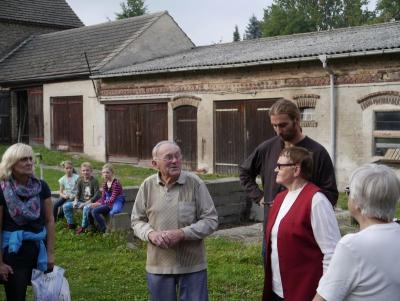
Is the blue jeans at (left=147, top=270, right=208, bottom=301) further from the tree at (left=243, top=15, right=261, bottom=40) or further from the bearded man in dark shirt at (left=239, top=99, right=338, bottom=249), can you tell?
the tree at (left=243, top=15, right=261, bottom=40)

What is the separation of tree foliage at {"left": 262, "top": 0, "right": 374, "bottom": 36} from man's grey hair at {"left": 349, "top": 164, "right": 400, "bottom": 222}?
56975 millimetres

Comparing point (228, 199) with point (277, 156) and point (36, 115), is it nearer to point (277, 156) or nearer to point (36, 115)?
point (277, 156)

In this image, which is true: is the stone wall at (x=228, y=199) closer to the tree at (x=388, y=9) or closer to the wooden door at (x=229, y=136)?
the wooden door at (x=229, y=136)

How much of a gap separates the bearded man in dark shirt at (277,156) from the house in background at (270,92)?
928cm

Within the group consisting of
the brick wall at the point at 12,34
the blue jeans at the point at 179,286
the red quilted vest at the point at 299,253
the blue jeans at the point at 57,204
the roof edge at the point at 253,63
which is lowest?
the blue jeans at the point at 57,204

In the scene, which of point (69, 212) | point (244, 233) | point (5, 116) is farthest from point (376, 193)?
point (5, 116)

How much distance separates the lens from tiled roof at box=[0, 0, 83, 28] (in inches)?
1128

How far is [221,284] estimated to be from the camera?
6211 millimetres

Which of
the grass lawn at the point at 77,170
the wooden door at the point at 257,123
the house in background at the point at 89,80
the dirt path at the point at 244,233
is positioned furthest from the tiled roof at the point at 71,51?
the dirt path at the point at 244,233

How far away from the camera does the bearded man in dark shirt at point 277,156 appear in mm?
4086

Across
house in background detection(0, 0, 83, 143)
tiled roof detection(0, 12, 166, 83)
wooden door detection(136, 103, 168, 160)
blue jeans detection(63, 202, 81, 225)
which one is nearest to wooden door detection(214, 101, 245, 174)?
wooden door detection(136, 103, 168, 160)

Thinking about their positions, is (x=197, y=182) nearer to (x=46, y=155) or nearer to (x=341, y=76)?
(x=341, y=76)

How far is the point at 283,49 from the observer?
54.7 ft

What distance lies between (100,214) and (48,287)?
4364mm
